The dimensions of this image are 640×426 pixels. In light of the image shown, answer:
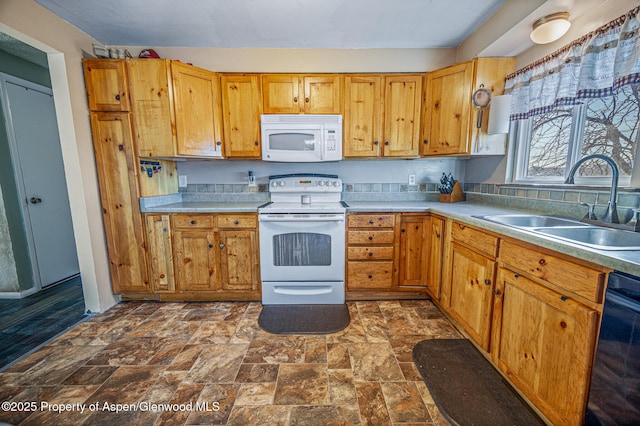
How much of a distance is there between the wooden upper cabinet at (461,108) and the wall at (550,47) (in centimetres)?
14

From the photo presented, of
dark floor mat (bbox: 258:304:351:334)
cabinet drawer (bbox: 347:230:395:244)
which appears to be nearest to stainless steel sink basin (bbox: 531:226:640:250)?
cabinet drawer (bbox: 347:230:395:244)

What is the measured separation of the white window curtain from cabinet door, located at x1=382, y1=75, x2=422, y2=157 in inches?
31.3

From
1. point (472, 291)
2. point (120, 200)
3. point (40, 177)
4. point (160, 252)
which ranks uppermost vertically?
point (40, 177)

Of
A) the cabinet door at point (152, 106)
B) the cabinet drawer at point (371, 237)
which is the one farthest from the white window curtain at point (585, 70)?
the cabinet door at point (152, 106)

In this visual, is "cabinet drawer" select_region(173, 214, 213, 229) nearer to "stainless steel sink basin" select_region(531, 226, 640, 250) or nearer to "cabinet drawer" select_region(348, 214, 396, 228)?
"cabinet drawer" select_region(348, 214, 396, 228)

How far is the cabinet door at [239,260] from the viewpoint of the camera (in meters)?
2.30

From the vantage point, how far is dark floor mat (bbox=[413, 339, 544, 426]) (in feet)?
4.03

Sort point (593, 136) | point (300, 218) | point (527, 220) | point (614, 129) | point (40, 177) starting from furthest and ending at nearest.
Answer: point (40, 177) < point (300, 218) < point (527, 220) < point (593, 136) < point (614, 129)

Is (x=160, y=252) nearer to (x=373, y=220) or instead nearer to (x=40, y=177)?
(x=40, y=177)

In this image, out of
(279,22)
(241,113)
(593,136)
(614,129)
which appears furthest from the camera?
(241,113)

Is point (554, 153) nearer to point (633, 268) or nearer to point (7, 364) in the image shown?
point (633, 268)

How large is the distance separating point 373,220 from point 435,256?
0.63 m

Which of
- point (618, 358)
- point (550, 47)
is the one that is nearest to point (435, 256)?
point (618, 358)

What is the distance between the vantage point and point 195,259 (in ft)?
7.61
